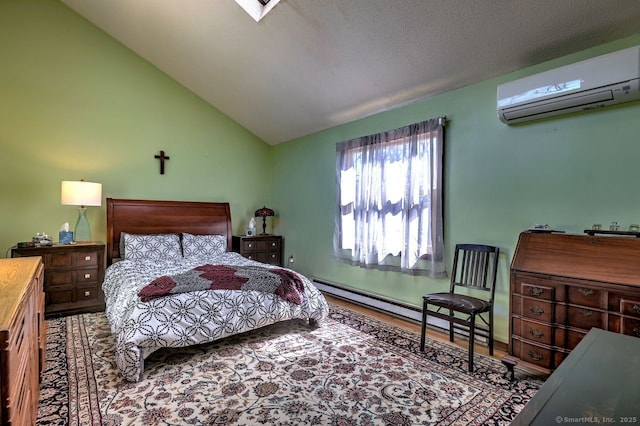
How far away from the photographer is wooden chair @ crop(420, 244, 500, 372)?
8.33 ft

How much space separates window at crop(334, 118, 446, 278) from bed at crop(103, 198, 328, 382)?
1.00 meters

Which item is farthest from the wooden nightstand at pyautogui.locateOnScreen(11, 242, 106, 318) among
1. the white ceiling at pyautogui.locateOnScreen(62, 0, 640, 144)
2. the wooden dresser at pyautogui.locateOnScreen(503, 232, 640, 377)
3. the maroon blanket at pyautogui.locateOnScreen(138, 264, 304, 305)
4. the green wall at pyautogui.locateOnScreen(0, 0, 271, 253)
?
the wooden dresser at pyautogui.locateOnScreen(503, 232, 640, 377)

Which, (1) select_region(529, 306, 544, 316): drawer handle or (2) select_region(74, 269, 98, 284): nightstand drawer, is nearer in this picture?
(1) select_region(529, 306, 544, 316): drawer handle

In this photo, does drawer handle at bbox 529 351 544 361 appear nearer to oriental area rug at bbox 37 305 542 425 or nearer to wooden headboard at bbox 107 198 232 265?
oriental area rug at bbox 37 305 542 425

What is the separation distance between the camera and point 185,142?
477 cm

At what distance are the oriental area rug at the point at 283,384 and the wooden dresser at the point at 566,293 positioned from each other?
302 mm

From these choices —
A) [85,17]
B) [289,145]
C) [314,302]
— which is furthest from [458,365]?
[85,17]

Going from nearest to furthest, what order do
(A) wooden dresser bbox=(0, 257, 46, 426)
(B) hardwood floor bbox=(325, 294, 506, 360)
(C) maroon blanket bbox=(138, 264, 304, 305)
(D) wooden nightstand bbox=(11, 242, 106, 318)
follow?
1. (A) wooden dresser bbox=(0, 257, 46, 426)
2. (C) maroon blanket bbox=(138, 264, 304, 305)
3. (B) hardwood floor bbox=(325, 294, 506, 360)
4. (D) wooden nightstand bbox=(11, 242, 106, 318)

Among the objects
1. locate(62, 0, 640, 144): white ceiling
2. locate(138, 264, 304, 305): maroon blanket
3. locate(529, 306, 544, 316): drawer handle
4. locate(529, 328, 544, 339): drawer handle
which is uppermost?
locate(62, 0, 640, 144): white ceiling

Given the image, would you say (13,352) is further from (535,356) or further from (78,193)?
(78,193)

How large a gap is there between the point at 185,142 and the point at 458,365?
14.3ft

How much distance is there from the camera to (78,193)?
3.54 metres

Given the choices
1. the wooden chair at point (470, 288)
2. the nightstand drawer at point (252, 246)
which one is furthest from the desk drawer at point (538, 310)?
the nightstand drawer at point (252, 246)

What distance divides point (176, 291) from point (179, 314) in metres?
0.17
